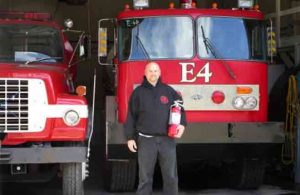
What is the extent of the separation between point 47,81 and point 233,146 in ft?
9.32

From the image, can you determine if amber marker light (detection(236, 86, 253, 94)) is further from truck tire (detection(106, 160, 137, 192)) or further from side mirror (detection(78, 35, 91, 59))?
side mirror (detection(78, 35, 91, 59))

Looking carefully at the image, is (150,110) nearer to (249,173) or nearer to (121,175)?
(121,175)

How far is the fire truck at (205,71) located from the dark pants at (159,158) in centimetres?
156

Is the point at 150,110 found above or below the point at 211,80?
below

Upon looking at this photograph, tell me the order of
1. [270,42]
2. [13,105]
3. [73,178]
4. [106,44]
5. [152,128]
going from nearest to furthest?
[152,128], [13,105], [73,178], [106,44], [270,42]

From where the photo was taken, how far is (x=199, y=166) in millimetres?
10250

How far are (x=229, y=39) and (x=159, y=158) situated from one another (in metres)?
2.62

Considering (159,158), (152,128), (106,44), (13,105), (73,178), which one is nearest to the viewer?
(152,128)

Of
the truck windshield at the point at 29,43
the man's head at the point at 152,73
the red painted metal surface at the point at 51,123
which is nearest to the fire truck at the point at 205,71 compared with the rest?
the truck windshield at the point at 29,43

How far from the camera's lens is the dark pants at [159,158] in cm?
655

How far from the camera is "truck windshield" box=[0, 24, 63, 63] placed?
324 inches

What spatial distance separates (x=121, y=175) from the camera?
871cm

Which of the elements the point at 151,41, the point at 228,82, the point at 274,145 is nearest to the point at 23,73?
the point at 151,41

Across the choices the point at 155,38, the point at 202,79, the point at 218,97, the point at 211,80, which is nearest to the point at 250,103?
the point at 218,97
